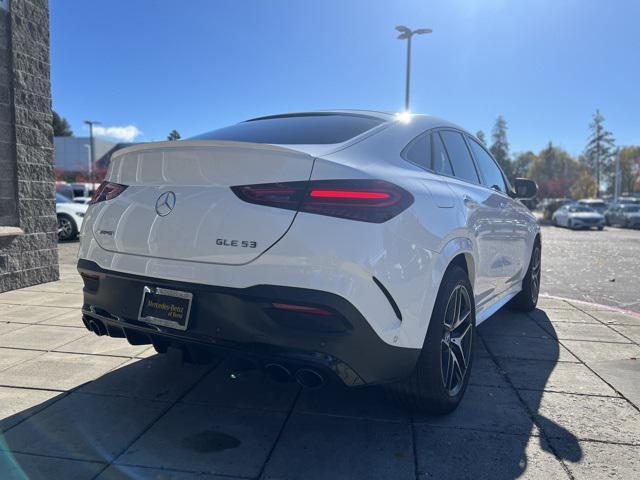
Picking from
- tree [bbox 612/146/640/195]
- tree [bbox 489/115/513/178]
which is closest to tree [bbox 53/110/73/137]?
tree [bbox 489/115/513/178]

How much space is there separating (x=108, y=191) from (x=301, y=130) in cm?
114

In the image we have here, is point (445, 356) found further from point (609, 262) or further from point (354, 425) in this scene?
point (609, 262)

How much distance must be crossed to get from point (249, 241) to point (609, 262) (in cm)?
1118

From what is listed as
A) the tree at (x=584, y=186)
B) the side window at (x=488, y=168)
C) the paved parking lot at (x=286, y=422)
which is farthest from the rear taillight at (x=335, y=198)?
the tree at (x=584, y=186)

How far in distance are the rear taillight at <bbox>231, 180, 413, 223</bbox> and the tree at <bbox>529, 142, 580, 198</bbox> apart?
255 feet

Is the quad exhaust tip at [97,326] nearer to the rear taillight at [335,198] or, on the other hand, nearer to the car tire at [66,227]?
the rear taillight at [335,198]

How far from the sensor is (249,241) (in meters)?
2.35

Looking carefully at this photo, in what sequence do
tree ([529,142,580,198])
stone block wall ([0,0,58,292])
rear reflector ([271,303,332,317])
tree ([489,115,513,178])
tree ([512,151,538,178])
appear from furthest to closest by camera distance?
tree ([512,151,538,178]), tree ([489,115,513,178]), tree ([529,142,580,198]), stone block wall ([0,0,58,292]), rear reflector ([271,303,332,317])

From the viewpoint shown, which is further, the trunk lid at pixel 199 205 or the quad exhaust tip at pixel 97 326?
the quad exhaust tip at pixel 97 326

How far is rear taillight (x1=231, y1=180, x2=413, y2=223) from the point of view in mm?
2301

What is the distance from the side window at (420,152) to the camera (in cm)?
295

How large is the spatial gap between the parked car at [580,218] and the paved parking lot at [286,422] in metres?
24.2

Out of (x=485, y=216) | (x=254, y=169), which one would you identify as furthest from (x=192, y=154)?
(x=485, y=216)

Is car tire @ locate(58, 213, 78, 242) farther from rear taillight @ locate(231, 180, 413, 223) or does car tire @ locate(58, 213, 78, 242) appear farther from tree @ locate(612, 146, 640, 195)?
tree @ locate(612, 146, 640, 195)
